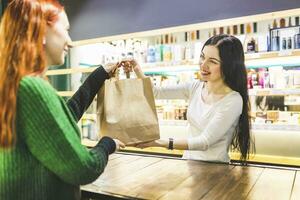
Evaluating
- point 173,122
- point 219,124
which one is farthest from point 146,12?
point 219,124

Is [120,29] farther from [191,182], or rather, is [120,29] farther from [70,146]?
[70,146]

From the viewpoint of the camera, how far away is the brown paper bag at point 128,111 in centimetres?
143

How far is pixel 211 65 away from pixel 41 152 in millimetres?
1390

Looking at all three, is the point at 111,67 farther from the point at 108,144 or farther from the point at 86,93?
the point at 108,144

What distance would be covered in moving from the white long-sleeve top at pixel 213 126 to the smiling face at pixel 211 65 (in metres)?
0.14

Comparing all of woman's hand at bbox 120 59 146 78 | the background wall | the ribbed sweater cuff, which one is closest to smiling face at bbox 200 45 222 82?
woman's hand at bbox 120 59 146 78

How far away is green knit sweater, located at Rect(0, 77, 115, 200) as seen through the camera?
86cm

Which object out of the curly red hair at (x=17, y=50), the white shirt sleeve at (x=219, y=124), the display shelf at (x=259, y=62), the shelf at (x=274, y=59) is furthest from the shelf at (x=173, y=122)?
the curly red hair at (x=17, y=50)

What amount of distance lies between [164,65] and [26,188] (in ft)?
8.80

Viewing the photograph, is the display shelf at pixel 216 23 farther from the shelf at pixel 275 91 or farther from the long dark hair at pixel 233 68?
the long dark hair at pixel 233 68

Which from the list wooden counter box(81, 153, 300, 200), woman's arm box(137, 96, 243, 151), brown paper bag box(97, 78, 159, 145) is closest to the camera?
wooden counter box(81, 153, 300, 200)

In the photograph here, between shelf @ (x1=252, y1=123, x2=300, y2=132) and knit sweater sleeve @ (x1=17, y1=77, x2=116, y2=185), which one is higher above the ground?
knit sweater sleeve @ (x1=17, y1=77, x2=116, y2=185)

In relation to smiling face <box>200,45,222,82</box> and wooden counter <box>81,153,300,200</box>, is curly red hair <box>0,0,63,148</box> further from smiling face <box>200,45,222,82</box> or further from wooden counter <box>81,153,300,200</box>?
smiling face <box>200,45,222,82</box>

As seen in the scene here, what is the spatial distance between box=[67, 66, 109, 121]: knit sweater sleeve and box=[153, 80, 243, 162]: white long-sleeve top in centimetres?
62
